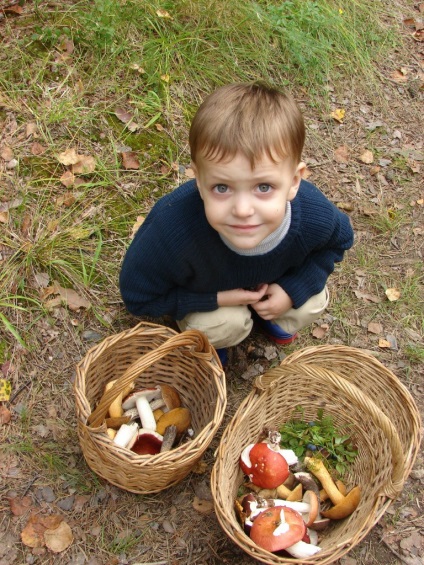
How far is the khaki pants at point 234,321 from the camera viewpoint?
2877 millimetres

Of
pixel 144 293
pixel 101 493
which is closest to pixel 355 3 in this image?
pixel 144 293

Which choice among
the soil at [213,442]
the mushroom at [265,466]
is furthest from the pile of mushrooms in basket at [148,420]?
the mushroom at [265,466]

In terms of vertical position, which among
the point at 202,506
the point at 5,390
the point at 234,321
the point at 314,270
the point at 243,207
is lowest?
the point at 202,506

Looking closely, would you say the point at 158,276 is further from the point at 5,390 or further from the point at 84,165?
the point at 84,165

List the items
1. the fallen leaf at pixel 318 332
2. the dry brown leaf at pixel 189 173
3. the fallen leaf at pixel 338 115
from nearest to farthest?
1. the fallen leaf at pixel 318 332
2. the dry brown leaf at pixel 189 173
3. the fallen leaf at pixel 338 115

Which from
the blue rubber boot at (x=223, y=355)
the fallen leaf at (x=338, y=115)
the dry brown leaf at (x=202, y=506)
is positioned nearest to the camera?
the dry brown leaf at (x=202, y=506)

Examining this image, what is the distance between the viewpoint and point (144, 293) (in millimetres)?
2760

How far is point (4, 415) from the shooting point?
2.82 metres

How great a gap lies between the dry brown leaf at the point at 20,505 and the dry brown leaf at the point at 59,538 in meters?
0.14

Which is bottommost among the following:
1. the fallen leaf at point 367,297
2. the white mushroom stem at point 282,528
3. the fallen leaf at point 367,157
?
the fallen leaf at point 367,297

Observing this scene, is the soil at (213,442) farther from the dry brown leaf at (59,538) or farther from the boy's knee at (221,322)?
the boy's knee at (221,322)

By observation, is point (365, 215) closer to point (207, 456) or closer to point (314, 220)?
point (314, 220)

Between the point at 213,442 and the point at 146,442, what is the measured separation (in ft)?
1.42

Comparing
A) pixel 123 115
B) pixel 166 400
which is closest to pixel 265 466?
pixel 166 400
